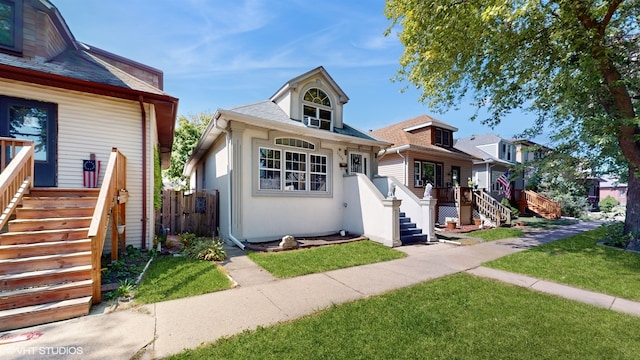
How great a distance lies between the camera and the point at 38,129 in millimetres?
6039

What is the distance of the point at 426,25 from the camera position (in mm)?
7996

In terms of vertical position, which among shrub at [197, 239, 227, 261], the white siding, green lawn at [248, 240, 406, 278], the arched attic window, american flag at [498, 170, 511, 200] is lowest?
green lawn at [248, 240, 406, 278]

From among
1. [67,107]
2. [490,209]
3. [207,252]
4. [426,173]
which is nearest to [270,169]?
[207,252]

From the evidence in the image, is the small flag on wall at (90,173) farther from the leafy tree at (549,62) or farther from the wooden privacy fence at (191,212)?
the leafy tree at (549,62)

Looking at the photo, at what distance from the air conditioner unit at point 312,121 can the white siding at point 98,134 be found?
4.87 m

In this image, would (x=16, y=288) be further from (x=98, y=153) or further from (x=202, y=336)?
(x=98, y=153)

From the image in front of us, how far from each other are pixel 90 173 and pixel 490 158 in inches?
920

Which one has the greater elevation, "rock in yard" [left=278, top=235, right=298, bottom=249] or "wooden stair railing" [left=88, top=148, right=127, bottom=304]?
"wooden stair railing" [left=88, top=148, right=127, bottom=304]

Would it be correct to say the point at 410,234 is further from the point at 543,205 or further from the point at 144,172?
the point at 543,205

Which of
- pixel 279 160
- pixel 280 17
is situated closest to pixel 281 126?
pixel 279 160

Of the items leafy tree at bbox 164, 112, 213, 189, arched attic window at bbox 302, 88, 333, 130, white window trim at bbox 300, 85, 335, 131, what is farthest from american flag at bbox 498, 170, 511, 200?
leafy tree at bbox 164, 112, 213, 189

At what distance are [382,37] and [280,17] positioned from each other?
3.72m

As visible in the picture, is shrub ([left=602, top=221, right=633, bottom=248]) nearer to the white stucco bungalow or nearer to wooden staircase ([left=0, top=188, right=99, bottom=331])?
the white stucco bungalow

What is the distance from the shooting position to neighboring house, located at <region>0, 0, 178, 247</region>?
589 cm
